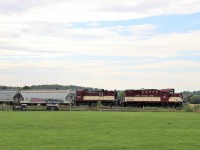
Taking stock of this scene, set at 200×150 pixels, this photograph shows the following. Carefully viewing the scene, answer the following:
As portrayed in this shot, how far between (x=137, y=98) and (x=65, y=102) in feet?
59.9

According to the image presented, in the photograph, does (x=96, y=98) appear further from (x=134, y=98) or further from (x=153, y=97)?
(x=153, y=97)

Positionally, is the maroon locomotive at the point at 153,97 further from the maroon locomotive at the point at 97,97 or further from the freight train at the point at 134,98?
the maroon locomotive at the point at 97,97

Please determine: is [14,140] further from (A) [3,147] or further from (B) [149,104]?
(B) [149,104]

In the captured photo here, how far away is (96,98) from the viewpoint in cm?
9656

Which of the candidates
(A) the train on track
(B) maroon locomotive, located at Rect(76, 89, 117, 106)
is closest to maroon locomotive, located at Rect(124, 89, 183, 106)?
(A) the train on track

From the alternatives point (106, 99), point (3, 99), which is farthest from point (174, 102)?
point (3, 99)

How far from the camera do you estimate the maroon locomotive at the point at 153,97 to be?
90875 mm

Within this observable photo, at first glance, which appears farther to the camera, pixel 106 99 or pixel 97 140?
pixel 106 99

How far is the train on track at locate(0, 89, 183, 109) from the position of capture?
9169cm

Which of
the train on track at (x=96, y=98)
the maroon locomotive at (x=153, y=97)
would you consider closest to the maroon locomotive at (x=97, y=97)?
the train on track at (x=96, y=98)

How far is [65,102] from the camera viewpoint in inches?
3942

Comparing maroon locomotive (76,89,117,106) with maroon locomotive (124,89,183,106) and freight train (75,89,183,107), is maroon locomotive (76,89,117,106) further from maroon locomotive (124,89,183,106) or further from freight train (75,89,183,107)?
maroon locomotive (124,89,183,106)

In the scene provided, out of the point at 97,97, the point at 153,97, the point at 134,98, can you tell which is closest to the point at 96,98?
the point at 97,97

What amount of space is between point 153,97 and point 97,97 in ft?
43.2
